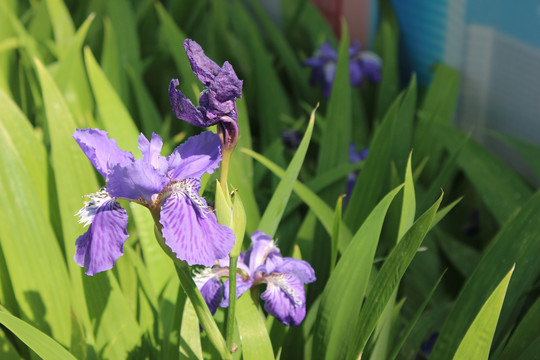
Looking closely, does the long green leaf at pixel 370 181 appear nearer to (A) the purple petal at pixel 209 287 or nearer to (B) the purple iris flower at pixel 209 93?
(A) the purple petal at pixel 209 287

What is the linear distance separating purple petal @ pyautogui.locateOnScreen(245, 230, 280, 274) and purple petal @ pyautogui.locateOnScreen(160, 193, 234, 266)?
8.5 inches

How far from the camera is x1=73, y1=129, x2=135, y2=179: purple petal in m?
0.55

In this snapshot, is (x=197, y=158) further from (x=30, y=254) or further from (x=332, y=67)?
(x=332, y=67)

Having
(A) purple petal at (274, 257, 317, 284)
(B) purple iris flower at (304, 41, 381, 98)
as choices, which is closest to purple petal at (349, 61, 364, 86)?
(B) purple iris flower at (304, 41, 381, 98)

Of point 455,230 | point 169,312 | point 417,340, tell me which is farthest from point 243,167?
point 455,230

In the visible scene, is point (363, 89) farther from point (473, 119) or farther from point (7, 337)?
point (7, 337)

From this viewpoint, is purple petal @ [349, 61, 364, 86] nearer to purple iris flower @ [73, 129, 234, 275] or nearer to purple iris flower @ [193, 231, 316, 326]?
purple iris flower @ [193, 231, 316, 326]

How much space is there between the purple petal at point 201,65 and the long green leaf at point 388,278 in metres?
0.29

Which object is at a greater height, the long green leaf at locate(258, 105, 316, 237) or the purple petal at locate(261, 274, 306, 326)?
the long green leaf at locate(258, 105, 316, 237)

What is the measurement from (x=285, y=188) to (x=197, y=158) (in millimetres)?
214

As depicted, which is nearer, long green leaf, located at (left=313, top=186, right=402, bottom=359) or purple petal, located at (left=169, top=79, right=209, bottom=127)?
purple petal, located at (left=169, top=79, right=209, bottom=127)

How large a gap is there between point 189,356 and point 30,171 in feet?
1.68

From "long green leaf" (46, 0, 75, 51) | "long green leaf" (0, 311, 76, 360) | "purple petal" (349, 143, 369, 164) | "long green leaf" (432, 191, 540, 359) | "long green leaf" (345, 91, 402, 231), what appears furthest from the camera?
"long green leaf" (46, 0, 75, 51)

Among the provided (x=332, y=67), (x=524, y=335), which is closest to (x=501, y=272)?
(x=524, y=335)
